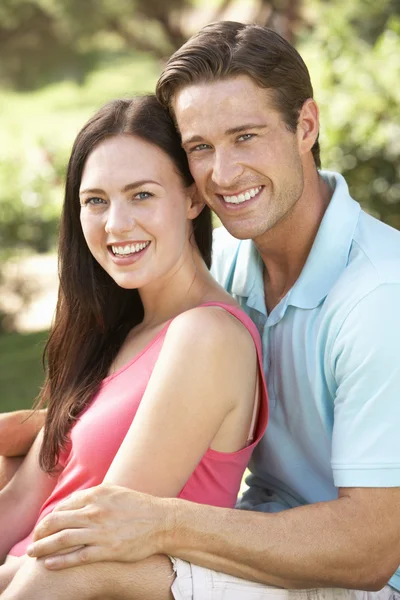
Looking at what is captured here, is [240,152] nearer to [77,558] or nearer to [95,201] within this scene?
[95,201]

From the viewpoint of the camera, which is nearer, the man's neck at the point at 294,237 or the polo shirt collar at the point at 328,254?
the polo shirt collar at the point at 328,254

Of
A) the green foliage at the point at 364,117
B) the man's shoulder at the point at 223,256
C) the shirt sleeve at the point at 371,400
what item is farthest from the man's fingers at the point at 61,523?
the green foliage at the point at 364,117

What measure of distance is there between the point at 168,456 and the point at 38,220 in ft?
19.5

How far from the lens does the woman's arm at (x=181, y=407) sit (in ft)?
7.92

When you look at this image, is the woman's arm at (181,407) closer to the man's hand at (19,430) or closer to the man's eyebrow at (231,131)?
the man's eyebrow at (231,131)

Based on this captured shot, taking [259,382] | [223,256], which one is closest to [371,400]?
[259,382]

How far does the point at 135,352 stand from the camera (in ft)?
9.26

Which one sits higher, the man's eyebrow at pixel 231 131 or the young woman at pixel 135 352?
the man's eyebrow at pixel 231 131

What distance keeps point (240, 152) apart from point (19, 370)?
5.05 meters

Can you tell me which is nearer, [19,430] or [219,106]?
[219,106]

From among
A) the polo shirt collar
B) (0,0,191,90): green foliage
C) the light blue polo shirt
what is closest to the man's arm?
the light blue polo shirt

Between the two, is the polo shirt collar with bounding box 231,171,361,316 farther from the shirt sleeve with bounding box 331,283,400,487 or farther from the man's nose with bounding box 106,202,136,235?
the man's nose with bounding box 106,202,136,235

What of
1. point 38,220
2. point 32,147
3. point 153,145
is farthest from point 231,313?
point 32,147

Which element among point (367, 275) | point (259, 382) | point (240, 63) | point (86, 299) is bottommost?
point (259, 382)
